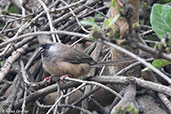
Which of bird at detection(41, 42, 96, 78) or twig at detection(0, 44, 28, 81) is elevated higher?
twig at detection(0, 44, 28, 81)

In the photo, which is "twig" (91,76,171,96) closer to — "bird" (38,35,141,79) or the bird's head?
"bird" (38,35,141,79)

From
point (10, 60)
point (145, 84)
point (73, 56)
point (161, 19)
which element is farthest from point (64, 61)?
point (161, 19)

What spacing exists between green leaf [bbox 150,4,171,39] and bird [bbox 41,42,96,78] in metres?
1.35

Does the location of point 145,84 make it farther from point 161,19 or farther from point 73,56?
point 73,56

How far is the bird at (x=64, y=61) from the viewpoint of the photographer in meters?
3.97

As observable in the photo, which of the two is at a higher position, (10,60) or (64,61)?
(10,60)

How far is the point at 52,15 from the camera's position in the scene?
466 cm

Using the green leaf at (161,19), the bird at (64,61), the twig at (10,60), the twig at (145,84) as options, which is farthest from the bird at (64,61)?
the green leaf at (161,19)

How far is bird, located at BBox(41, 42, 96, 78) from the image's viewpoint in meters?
3.97

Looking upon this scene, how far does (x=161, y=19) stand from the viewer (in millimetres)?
2662

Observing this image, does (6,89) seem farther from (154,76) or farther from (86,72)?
(154,76)

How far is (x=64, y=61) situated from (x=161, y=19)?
1718mm

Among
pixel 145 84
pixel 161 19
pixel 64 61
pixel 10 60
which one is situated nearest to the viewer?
pixel 161 19

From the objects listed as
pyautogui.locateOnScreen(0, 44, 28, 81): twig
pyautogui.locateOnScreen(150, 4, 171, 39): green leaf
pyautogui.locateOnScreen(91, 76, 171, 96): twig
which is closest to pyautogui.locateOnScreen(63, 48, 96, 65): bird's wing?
pyautogui.locateOnScreen(0, 44, 28, 81): twig
